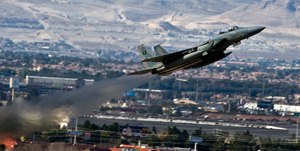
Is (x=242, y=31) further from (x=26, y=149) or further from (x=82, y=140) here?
(x=82, y=140)

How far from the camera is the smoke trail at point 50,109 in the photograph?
138ft

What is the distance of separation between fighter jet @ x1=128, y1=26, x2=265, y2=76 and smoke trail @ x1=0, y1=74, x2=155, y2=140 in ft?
23.4

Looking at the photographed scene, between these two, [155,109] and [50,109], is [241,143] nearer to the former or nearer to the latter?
[50,109]

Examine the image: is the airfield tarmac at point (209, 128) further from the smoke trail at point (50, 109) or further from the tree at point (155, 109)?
the smoke trail at point (50, 109)

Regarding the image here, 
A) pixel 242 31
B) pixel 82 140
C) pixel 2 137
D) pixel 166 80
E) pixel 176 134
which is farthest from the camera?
pixel 166 80

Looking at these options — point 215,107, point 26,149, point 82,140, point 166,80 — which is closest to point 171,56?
point 26,149

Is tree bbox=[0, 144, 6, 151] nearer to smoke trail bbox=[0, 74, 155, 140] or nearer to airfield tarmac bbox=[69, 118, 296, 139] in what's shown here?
smoke trail bbox=[0, 74, 155, 140]

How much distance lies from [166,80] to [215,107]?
31184mm

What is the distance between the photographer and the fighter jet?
124 feet

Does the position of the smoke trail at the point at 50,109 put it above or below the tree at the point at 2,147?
above

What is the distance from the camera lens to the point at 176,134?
64062mm

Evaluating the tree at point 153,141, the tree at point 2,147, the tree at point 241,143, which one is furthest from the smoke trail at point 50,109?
the tree at point 241,143

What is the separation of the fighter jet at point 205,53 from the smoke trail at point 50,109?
7.14 metres

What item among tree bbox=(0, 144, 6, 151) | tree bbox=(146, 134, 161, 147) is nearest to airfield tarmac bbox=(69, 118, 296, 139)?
tree bbox=(146, 134, 161, 147)
